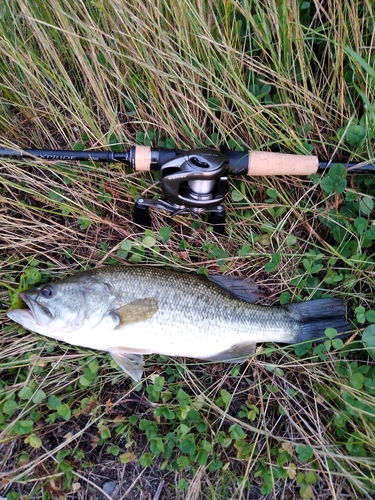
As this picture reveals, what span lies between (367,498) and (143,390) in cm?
152

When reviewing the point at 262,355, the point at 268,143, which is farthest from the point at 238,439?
the point at 268,143

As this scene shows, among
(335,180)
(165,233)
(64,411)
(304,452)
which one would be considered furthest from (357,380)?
(64,411)

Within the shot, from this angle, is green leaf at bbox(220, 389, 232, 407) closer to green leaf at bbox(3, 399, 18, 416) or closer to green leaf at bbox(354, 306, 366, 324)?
green leaf at bbox(354, 306, 366, 324)

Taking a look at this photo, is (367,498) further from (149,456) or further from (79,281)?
(79,281)

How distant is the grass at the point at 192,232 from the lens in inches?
98.9

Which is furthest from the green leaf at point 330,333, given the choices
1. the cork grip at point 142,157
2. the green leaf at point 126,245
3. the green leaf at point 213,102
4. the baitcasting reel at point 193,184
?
the green leaf at point 213,102

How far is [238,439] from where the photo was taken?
2486mm

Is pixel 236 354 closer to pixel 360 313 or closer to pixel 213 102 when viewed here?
pixel 360 313

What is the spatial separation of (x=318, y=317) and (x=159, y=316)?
3.44 feet

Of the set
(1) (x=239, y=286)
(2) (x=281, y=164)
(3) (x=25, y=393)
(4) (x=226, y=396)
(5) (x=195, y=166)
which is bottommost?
(4) (x=226, y=396)

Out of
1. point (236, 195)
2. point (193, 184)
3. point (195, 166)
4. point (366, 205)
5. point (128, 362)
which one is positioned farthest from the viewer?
point (236, 195)

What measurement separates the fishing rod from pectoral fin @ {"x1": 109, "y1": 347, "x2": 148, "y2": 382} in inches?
37.8

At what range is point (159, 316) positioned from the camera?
8.16ft

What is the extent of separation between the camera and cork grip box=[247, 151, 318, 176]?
2.46 meters
